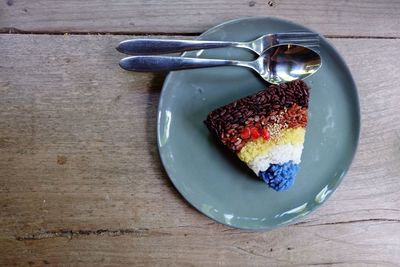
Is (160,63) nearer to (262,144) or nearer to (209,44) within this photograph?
(209,44)

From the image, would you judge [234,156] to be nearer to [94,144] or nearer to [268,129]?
[268,129]

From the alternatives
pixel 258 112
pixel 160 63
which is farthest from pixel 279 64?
pixel 160 63

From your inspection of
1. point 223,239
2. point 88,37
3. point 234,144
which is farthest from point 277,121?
point 88,37

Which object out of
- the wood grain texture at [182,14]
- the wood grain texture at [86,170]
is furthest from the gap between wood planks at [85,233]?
the wood grain texture at [182,14]

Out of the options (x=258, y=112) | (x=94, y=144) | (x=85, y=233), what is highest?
(x=258, y=112)

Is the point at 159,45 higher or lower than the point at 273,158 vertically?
higher

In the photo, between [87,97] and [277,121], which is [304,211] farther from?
[87,97]

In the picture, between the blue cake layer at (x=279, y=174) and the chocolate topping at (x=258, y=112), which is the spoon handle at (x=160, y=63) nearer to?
the chocolate topping at (x=258, y=112)

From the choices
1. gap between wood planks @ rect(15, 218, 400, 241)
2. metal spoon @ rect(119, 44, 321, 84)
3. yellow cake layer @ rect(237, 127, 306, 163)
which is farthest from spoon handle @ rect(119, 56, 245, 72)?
gap between wood planks @ rect(15, 218, 400, 241)
